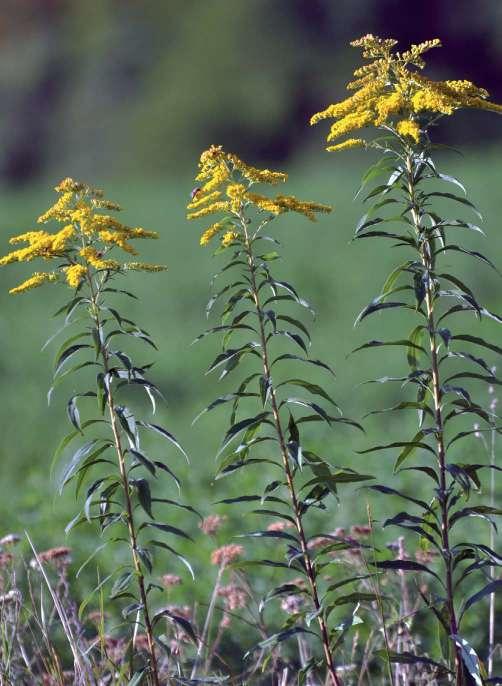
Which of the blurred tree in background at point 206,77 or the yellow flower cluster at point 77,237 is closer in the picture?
the yellow flower cluster at point 77,237

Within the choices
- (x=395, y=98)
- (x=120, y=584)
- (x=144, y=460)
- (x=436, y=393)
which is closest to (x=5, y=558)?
(x=120, y=584)

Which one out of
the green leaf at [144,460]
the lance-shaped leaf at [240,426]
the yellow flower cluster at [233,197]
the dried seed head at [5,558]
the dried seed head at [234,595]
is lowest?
the dried seed head at [234,595]

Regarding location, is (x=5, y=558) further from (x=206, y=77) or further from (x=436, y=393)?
(x=206, y=77)

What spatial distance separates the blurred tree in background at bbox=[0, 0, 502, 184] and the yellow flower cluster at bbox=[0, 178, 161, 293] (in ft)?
68.2

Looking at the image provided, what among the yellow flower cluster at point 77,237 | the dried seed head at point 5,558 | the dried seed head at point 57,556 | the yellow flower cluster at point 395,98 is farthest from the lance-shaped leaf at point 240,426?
the dried seed head at point 5,558

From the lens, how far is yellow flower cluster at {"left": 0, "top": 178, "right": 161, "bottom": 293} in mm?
2635

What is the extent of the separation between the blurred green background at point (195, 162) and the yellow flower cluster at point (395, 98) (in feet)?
11.6

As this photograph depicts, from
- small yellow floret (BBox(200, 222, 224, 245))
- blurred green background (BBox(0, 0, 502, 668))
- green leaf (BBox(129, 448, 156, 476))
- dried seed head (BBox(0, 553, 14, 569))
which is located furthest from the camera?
blurred green background (BBox(0, 0, 502, 668))

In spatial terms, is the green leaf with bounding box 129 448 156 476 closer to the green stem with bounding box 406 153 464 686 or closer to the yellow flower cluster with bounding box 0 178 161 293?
the yellow flower cluster with bounding box 0 178 161 293

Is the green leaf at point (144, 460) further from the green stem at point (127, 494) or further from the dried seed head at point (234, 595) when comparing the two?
the dried seed head at point (234, 595)

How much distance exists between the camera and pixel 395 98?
266cm

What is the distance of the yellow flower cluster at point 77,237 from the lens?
2.63m

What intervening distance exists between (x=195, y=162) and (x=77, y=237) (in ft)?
67.8

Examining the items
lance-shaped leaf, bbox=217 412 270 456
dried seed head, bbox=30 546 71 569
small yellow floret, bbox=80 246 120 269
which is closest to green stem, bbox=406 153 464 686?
lance-shaped leaf, bbox=217 412 270 456
